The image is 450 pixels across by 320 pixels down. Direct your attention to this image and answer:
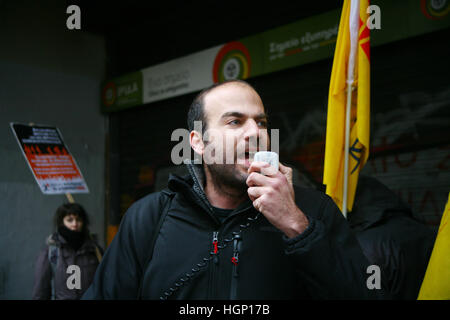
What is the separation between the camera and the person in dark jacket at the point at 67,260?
5.01 meters

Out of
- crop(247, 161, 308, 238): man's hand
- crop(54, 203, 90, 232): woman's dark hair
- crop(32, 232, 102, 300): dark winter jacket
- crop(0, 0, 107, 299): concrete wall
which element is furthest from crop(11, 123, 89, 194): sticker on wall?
crop(247, 161, 308, 238): man's hand

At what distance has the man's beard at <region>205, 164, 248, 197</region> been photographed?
1832 millimetres

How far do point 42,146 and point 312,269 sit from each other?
4.36 meters

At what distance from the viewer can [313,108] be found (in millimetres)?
6105

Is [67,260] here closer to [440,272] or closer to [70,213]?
[70,213]

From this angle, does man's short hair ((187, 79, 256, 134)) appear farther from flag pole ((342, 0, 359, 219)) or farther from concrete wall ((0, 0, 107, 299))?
concrete wall ((0, 0, 107, 299))

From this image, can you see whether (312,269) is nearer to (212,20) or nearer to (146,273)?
(146,273)

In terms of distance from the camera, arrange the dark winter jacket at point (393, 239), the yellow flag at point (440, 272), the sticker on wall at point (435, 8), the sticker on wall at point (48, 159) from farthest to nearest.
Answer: the sticker on wall at point (48, 159), the sticker on wall at point (435, 8), the dark winter jacket at point (393, 239), the yellow flag at point (440, 272)

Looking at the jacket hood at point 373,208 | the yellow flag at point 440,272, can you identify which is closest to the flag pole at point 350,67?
the jacket hood at point 373,208

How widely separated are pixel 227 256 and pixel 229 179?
34 centimetres

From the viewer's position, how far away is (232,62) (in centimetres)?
684

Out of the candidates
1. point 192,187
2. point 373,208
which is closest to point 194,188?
point 192,187

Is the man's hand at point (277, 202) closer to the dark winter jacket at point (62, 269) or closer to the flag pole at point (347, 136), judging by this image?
the flag pole at point (347, 136)
